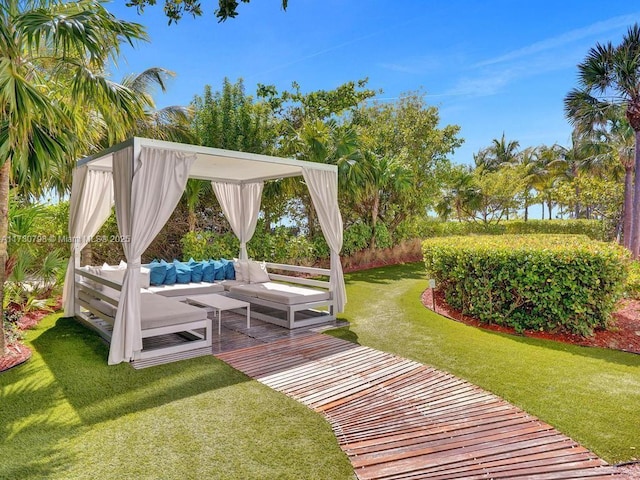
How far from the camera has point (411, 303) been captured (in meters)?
8.78

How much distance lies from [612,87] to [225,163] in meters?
12.9

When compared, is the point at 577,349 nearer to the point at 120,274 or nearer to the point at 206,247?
the point at 120,274

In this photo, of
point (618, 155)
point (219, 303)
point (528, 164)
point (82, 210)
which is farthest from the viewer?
point (528, 164)

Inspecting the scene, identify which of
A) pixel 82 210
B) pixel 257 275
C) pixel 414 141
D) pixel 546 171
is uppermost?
pixel 546 171

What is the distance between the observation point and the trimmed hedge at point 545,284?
6020 mm

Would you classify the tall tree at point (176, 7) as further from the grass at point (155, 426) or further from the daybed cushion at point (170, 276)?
the daybed cushion at point (170, 276)

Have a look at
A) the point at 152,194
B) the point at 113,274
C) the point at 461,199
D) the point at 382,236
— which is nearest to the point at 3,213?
the point at 152,194

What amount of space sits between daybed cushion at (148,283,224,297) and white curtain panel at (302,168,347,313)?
254cm

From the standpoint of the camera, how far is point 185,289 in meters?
7.81

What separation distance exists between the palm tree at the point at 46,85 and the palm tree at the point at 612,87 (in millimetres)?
13750

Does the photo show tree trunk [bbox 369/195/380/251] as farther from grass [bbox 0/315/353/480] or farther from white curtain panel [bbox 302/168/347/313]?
grass [bbox 0/315/353/480]

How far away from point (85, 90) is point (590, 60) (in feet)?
47.4

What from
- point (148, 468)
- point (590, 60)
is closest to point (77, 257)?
point (148, 468)

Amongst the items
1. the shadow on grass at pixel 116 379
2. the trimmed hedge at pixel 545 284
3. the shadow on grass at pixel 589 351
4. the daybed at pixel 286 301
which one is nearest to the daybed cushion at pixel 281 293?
the daybed at pixel 286 301
